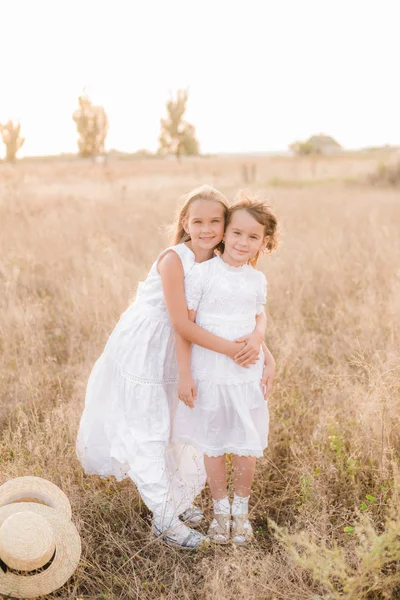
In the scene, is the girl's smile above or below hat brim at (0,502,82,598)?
above

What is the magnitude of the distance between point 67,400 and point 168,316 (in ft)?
4.29

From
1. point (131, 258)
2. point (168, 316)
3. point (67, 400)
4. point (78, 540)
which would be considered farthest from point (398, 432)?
point (131, 258)

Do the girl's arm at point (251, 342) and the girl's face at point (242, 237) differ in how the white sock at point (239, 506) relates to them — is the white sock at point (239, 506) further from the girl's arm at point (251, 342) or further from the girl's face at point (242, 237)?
the girl's face at point (242, 237)

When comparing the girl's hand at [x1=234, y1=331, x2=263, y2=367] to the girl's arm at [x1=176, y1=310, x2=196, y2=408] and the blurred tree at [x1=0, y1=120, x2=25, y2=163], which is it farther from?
the blurred tree at [x1=0, y1=120, x2=25, y2=163]

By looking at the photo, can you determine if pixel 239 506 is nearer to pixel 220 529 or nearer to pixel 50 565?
pixel 220 529

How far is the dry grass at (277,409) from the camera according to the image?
2.12 metres

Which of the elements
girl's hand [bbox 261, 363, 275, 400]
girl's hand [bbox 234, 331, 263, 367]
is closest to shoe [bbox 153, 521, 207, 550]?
girl's hand [bbox 261, 363, 275, 400]

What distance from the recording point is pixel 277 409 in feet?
10.4

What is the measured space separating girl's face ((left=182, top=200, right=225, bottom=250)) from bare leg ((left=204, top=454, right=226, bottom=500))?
951 mm

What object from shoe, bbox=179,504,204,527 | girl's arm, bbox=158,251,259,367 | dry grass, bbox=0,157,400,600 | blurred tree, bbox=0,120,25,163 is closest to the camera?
dry grass, bbox=0,157,400,600

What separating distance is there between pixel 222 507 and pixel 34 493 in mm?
830

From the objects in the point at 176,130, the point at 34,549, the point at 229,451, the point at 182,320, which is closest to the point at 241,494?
the point at 229,451

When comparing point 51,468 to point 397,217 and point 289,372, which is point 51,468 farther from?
point 397,217

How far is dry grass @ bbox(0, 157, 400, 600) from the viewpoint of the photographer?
2.12m
